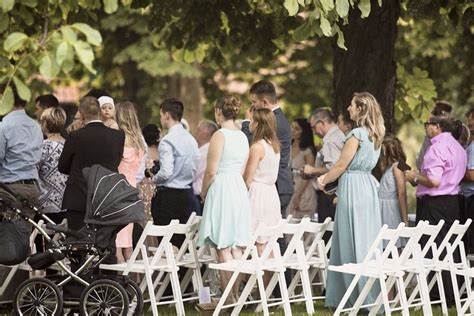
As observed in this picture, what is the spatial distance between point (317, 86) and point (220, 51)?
960 cm

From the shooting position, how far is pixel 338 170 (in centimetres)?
1274

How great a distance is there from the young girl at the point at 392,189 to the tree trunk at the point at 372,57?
2.11 metres

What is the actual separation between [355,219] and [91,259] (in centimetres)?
275

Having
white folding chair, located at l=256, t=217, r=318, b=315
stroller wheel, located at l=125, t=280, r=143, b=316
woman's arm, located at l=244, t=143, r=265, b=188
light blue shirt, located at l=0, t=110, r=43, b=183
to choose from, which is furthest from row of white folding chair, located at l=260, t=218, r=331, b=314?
light blue shirt, located at l=0, t=110, r=43, b=183

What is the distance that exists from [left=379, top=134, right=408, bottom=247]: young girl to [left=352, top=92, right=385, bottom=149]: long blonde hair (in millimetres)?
1178

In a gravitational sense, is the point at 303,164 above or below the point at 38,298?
above

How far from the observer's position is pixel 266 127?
12984 millimetres

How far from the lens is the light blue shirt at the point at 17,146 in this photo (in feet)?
42.3

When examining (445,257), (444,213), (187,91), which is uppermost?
(187,91)

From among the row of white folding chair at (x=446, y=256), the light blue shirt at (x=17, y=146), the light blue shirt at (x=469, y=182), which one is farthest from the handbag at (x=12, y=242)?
the light blue shirt at (x=469, y=182)

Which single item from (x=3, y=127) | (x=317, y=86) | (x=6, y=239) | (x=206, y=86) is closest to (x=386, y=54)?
(x=3, y=127)

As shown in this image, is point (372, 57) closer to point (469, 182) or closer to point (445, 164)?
point (469, 182)

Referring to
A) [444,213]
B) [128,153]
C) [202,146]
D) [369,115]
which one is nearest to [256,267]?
[369,115]

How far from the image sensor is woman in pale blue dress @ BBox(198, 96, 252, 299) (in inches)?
496
